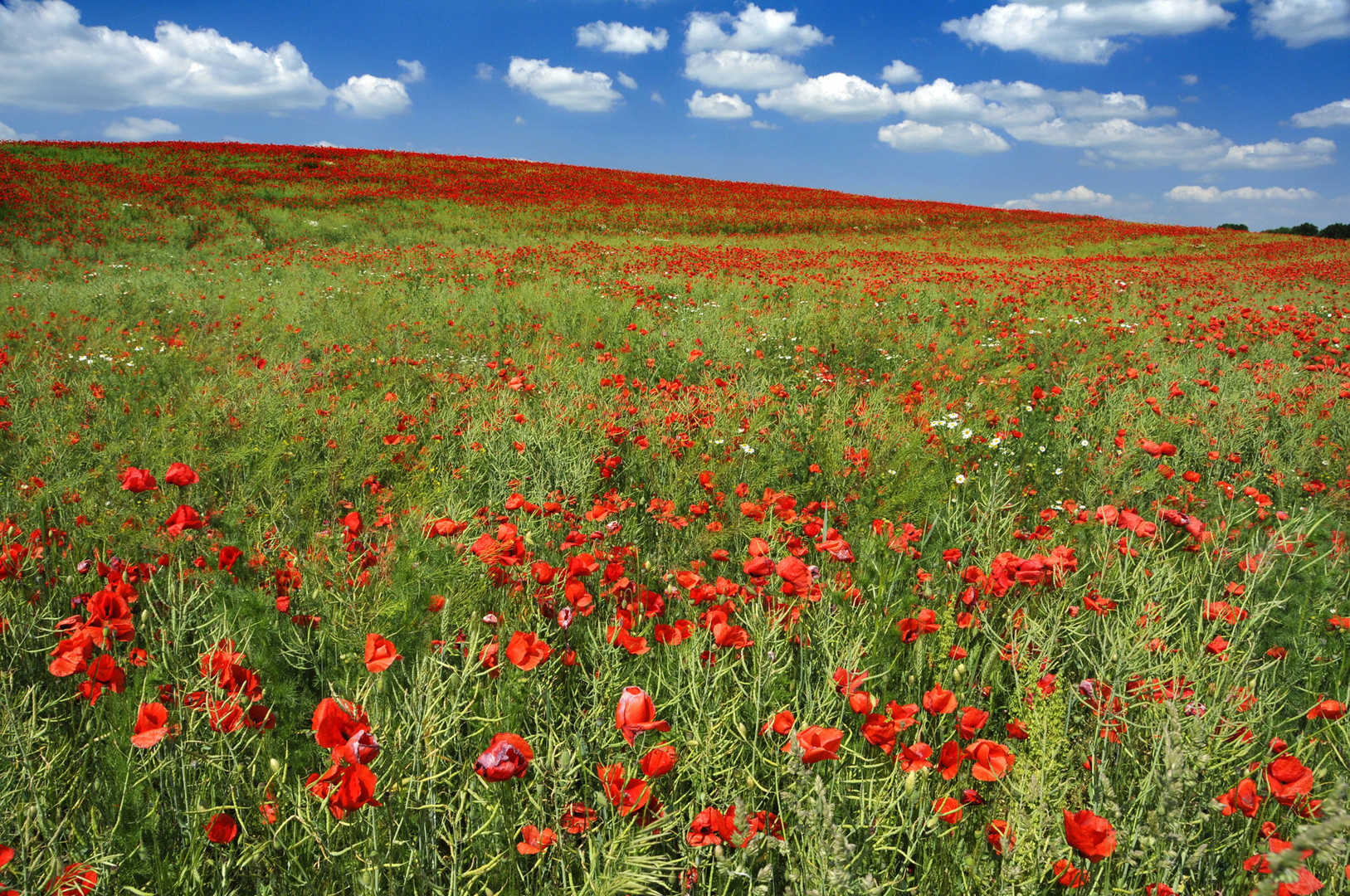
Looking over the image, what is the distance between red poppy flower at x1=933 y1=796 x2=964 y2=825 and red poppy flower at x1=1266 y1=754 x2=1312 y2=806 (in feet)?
1.50

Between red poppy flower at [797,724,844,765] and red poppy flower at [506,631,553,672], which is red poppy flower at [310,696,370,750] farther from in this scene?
red poppy flower at [797,724,844,765]

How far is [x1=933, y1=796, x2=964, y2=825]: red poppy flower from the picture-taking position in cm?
99

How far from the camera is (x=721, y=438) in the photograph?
334cm

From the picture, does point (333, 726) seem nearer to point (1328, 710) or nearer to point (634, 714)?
point (634, 714)

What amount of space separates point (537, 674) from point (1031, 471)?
294 centimetres

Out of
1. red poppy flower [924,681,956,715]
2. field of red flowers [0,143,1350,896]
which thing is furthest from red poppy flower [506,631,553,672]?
red poppy flower [924,681,956,715]

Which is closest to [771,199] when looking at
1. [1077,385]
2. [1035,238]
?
[1035,238]

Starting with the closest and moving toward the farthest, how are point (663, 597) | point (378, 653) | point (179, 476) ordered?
1. point (378, 653)
2. point (179, 476)
3. point (663, 597)

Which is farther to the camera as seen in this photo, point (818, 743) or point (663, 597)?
point (663, 597)

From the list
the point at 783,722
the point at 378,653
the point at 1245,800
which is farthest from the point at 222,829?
the point at 1245,800

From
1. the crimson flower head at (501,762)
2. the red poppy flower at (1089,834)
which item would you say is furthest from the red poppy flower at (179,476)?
the red poppy flower at (1089,834)

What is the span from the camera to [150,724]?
1.02m

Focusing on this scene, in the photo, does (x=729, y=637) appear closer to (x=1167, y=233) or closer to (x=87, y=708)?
(x=87, y=708)

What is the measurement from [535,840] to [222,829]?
490mm
